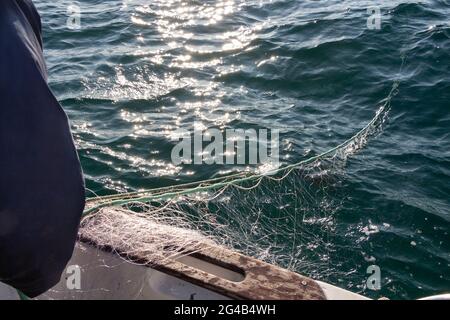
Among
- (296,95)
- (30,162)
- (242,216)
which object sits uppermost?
(30,162)

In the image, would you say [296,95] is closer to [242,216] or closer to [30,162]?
[242,216]

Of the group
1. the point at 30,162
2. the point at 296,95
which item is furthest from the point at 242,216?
the point at 30,162

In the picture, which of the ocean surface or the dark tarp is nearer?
the dark tarp

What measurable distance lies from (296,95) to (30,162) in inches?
273

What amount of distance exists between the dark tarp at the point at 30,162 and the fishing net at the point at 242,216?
5.84 feet

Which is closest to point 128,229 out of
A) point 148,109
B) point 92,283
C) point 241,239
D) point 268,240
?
point 92,283

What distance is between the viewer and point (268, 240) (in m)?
5.55

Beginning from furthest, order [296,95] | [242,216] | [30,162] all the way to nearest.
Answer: [296,95]
[242,216]
[30,162]

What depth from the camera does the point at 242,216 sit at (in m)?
5.73

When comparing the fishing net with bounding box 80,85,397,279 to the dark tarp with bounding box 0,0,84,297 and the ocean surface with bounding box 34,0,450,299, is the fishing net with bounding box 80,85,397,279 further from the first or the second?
the dark tarp with bounding box 0,0,84,297

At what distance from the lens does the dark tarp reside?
1.95 m

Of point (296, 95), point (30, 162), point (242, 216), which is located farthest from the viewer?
point (296, 95)

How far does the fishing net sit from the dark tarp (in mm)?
1781

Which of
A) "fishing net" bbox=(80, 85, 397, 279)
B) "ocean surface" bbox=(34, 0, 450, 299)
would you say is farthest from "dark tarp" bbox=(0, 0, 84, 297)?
"ocean surface" bbox=(34, 0, 450, 299)
